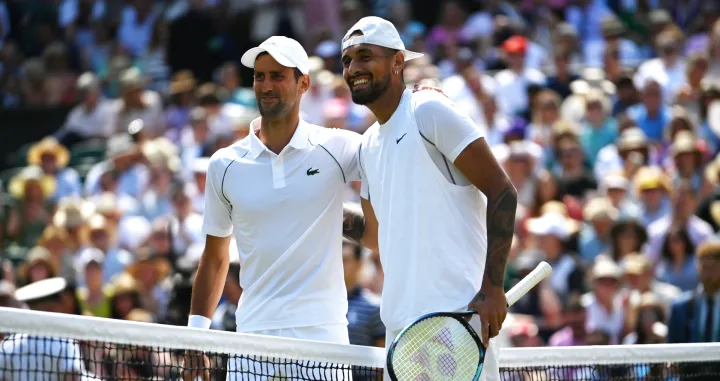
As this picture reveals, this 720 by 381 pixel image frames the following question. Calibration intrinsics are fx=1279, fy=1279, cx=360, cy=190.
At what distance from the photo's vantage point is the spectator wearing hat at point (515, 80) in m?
13.0

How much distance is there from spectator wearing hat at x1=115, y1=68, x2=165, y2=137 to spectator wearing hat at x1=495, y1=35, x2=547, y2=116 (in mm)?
3804

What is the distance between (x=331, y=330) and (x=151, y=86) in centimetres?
1045

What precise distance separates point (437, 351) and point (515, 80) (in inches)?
339

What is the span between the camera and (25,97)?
622 inches

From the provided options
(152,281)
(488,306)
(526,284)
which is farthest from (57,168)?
(488,306)

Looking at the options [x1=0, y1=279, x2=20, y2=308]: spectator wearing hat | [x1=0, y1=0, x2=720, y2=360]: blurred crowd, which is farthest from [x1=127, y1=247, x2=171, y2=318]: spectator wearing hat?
[x1=0, y1=279, x2=20, y2=308]: spectator wearing hat

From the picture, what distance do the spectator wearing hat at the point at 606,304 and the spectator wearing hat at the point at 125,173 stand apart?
5147mm

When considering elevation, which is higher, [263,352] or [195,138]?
[263,352]

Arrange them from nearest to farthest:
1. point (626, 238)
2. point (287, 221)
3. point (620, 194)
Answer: point (287, 221) < point (626, 238) < point (620, 194)

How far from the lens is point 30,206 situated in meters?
12.9

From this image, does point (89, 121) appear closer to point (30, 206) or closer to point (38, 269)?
point (30, 206)

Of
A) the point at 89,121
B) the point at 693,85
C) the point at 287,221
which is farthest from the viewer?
the point at 89,121

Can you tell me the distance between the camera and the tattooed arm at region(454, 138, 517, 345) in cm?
474

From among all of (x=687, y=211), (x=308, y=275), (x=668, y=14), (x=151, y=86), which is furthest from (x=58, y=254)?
(x=668, y=14)
